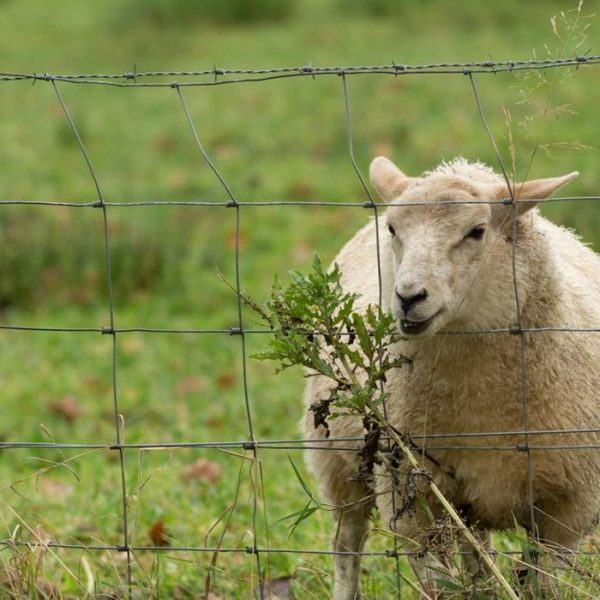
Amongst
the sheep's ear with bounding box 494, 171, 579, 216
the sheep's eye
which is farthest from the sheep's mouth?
the sheep's ear with bounding box 494, 171, 579, 216

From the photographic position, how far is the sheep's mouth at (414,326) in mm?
3365

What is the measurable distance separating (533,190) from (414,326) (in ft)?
1.80

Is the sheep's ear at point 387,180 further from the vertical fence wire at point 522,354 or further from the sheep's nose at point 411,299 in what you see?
the sheep's nose at point 411,299

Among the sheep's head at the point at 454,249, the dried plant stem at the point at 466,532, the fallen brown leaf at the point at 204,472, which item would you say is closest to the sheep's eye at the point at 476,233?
the sheep's head at the point at 454,249

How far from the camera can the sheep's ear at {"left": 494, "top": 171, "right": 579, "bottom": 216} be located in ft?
11.5

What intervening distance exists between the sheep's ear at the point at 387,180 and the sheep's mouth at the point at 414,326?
0.56 m

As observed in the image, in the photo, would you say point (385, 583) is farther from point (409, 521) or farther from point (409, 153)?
point (409, 153)

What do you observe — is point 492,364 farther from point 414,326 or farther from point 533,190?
point 533,190

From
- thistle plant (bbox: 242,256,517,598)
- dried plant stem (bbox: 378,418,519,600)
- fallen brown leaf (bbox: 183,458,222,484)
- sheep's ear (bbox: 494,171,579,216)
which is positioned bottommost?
fallen brown leaf (bbox: 183,458,222,484)

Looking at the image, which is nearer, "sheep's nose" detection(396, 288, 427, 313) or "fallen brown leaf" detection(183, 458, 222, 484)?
"sheep's nose" detection(396, 288, 427, 313)

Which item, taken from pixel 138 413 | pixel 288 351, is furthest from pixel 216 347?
pixel 288 351

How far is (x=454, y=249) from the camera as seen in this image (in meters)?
3.50

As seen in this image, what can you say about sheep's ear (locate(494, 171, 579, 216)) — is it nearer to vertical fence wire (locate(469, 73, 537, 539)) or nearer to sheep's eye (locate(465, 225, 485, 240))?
vertical fence wire (locate(469, 73, 537, 539))

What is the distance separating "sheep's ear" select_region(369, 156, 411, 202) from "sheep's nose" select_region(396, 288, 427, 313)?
55 centimetres
